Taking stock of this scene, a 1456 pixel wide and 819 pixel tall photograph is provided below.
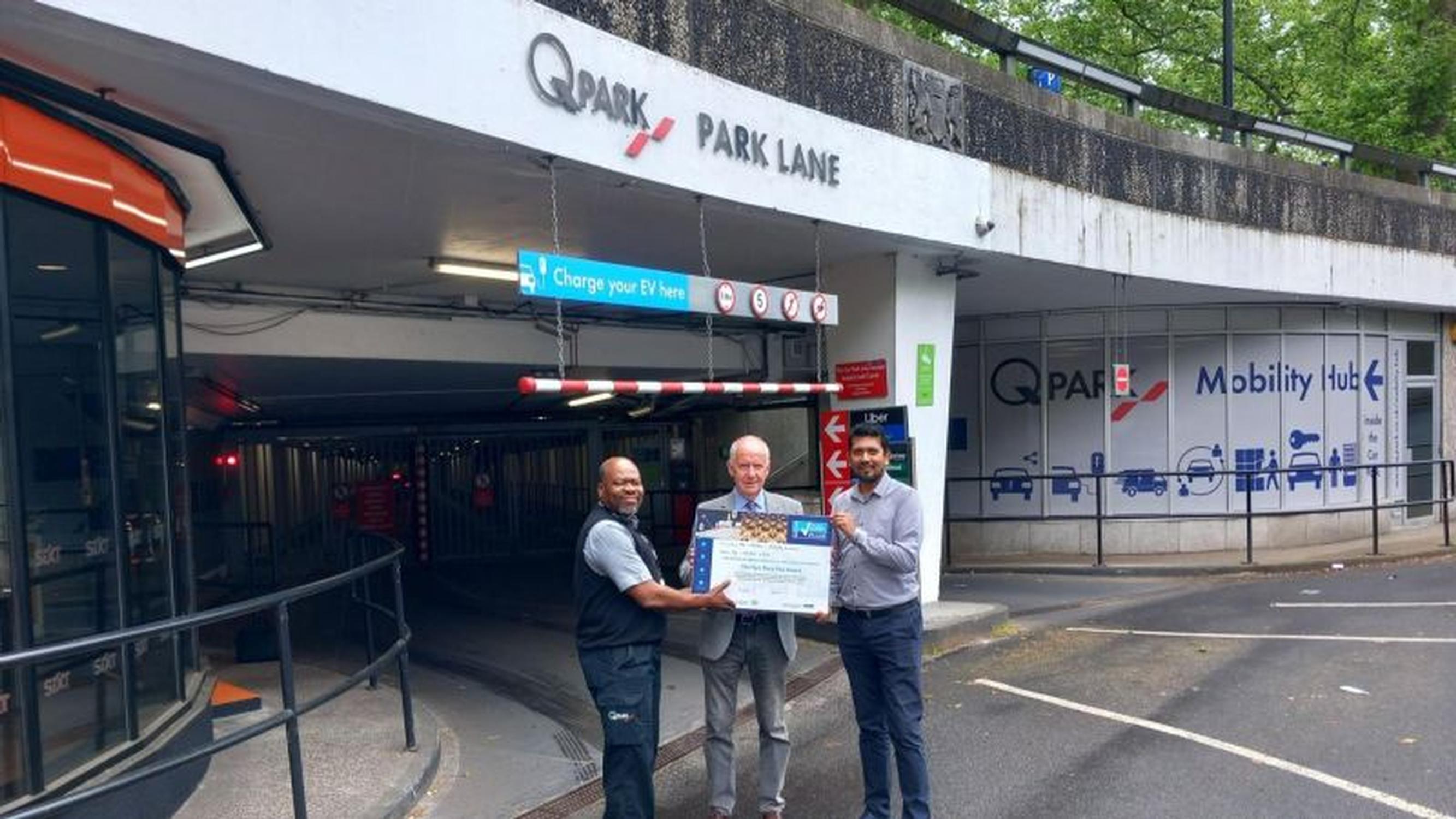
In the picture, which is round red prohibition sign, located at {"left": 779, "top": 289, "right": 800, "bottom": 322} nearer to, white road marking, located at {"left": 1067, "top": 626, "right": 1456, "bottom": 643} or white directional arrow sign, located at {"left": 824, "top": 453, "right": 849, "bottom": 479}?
white directional arrow sign, located at {"left": 824, "top": 453, "right": 849, "bottom": 479}

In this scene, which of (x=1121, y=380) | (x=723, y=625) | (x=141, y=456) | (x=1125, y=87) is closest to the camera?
(x=723, y=625)

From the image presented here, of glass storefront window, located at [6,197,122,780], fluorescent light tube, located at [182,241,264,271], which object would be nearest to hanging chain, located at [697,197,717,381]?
fluorescent light tube, located at [182,241,264,271]

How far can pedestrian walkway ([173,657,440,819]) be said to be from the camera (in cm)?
517

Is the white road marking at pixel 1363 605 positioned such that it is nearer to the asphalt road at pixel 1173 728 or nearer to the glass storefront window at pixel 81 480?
the asphalt road at pixel 1173 728

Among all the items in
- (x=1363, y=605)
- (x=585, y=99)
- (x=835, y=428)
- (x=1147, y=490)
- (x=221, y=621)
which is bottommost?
(x=1363, y=605)

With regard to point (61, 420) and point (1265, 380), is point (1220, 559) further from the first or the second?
point (61, 420)

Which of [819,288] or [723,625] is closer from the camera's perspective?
[723,625]

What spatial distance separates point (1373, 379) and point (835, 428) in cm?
1056

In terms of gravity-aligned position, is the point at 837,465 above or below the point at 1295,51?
below

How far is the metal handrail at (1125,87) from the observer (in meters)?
10.3

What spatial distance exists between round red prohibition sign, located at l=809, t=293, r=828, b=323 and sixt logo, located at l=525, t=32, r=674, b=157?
1.93 metres

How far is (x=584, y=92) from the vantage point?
640 centimetres

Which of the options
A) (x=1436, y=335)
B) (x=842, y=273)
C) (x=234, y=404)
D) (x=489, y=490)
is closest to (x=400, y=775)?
(x=842, y=273)

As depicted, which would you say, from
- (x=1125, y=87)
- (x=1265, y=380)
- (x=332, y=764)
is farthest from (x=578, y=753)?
(x=1265, y=380)
